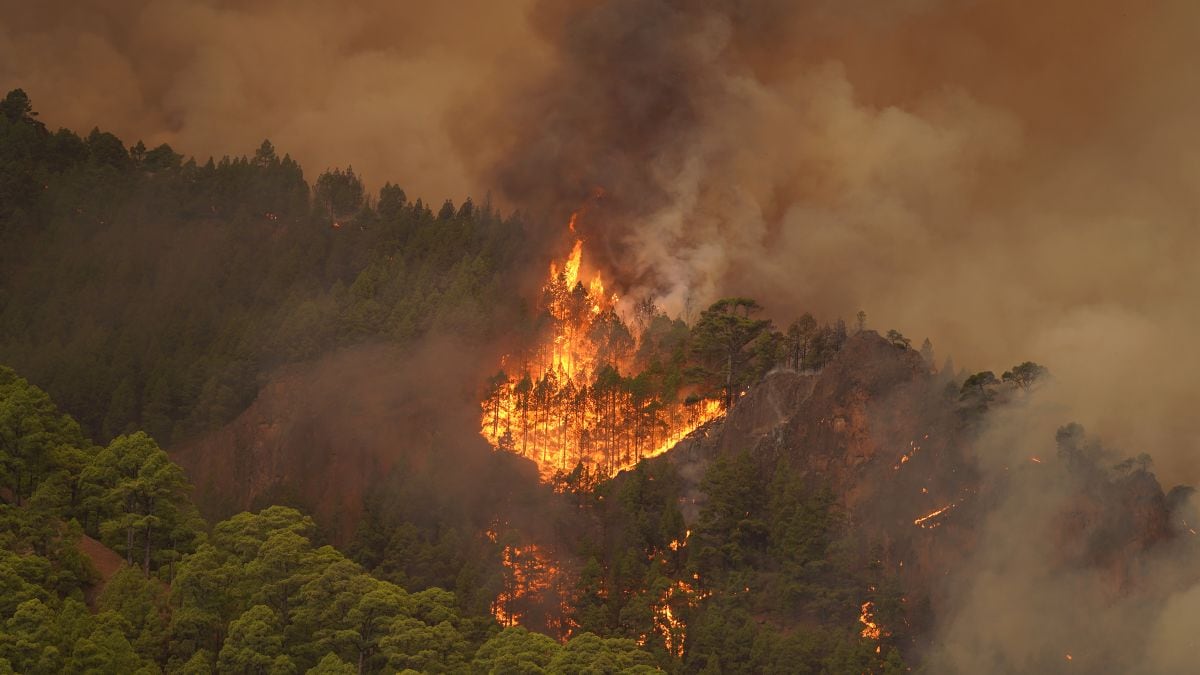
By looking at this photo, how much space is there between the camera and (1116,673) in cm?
10175

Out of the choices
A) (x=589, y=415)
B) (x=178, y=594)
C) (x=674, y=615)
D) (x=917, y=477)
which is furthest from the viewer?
(x=589, y=415)

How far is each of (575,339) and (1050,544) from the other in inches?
1277

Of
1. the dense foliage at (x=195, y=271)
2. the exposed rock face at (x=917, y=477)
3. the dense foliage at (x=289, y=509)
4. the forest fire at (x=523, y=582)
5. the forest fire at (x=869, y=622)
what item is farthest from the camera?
the dense foliage at (x=195, y=271)

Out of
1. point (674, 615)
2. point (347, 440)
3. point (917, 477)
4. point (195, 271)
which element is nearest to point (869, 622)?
point (917, 477)

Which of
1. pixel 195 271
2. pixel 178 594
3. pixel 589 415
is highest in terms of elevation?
pixel 195 271

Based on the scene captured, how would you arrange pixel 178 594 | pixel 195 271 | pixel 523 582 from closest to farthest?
pixel 178 594, pixel 523 582, pixel 195 271

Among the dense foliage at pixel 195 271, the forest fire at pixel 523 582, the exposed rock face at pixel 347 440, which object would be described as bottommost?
the forest fire at pixel 523 582

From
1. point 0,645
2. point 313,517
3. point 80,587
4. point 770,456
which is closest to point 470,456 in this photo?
point 313,517

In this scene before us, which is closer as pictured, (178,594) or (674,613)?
(178,594)

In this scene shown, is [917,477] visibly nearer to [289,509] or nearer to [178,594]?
[289,509]

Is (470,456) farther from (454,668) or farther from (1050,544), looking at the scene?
(1050,544)

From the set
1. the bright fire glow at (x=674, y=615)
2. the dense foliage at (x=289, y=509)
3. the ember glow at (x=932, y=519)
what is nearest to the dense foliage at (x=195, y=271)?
the dense foliage at (x=289, y=509)

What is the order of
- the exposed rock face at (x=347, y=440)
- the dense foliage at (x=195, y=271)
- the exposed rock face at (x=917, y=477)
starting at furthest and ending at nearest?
the dense foliage at (x=195, y=271), the exposed rock face at (x=347, y=440), the exposed rock face at (x=917, y=477)

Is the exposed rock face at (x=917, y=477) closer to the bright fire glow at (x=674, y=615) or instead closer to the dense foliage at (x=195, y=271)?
the bright fire glow at (x=674, y=615)
